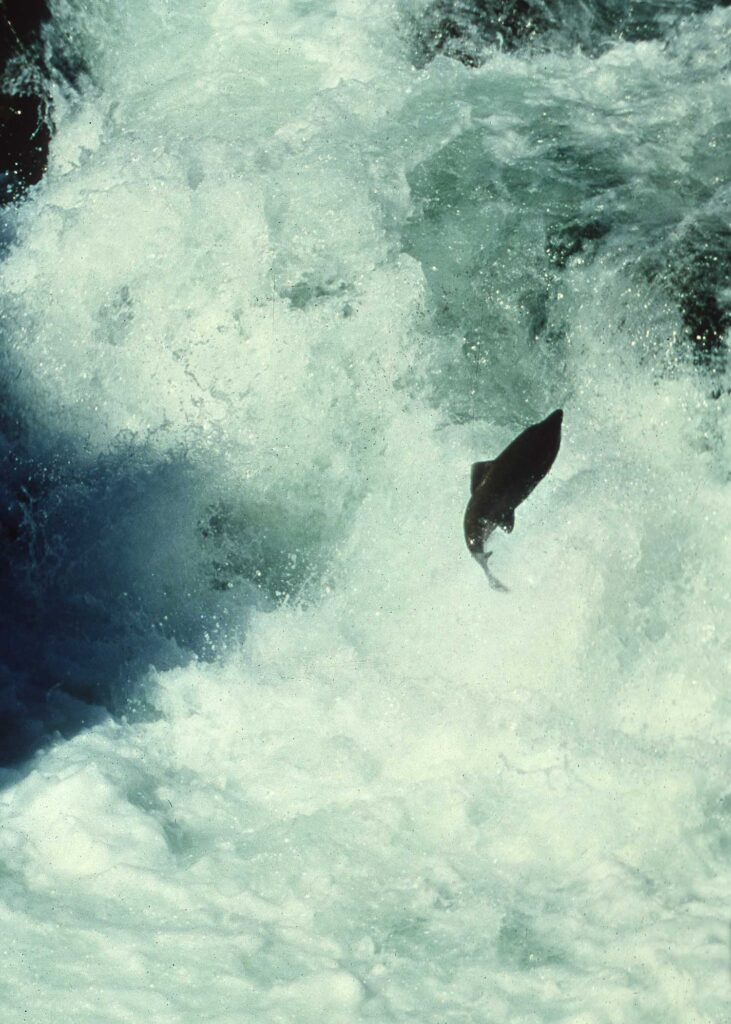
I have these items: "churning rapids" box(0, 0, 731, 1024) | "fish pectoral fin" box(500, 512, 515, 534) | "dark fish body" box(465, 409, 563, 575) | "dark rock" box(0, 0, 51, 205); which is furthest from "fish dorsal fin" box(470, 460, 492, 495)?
"dark rock" box(0, 0, 51, 205)

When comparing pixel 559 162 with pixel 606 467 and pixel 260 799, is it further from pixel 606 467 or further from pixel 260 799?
pixel 260 799

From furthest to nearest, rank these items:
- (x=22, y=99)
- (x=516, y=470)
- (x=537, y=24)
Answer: (x=22, y=99) < (x=537, y=24) < (x=516, y=470)

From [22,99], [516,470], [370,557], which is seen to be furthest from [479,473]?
[22,99]

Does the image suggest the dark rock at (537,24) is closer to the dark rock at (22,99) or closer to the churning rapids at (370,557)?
the churning rapids at (370,557)

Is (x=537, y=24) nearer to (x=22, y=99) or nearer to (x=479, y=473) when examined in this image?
(x=22, y=99)

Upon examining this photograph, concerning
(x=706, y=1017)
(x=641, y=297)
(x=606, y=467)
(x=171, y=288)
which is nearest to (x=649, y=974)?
(x=706, y=1017)

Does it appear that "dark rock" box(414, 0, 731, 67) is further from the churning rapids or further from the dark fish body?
the dark fish body

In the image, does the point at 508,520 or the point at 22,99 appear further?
the point at 22,99
